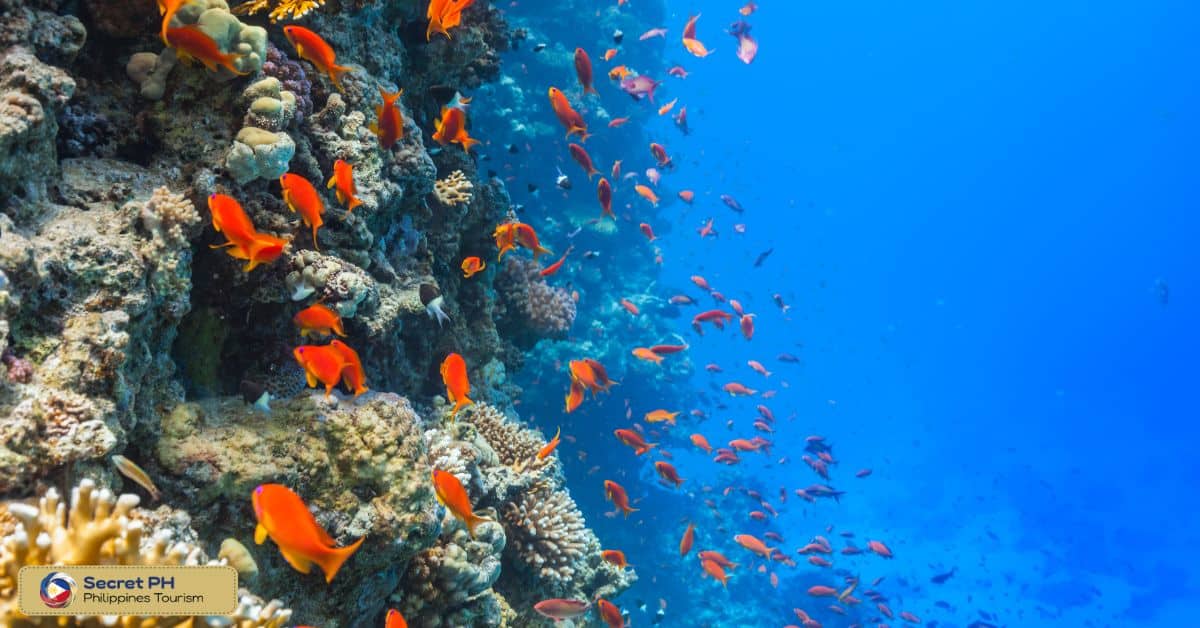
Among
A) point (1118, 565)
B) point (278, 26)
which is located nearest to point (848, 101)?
point (1118, 565)

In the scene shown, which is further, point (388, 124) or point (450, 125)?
point (450, 125)

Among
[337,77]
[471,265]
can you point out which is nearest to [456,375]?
[471,265]

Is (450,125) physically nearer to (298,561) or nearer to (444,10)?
(444,10)

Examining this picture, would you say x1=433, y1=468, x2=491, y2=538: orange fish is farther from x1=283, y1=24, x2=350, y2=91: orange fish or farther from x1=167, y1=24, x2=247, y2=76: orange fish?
x1=283, y1=24, x2=350, y2=91: orange fish

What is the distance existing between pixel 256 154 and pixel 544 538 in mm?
4156

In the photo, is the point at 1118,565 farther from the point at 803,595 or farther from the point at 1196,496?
the point at 803,595

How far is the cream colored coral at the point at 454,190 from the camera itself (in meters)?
6.37

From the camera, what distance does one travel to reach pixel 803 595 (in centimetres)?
1989

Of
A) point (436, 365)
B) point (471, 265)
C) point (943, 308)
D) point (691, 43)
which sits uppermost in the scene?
point (943, 308)

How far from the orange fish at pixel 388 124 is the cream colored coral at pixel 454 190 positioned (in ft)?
4.68

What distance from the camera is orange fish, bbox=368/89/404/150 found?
4.66 metres

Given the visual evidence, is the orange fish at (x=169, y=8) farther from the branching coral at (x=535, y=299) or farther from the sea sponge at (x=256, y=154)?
the branching coral at (x=535, y=299)

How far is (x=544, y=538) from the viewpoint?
5.79 metres

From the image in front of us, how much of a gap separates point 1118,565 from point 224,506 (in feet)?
184
